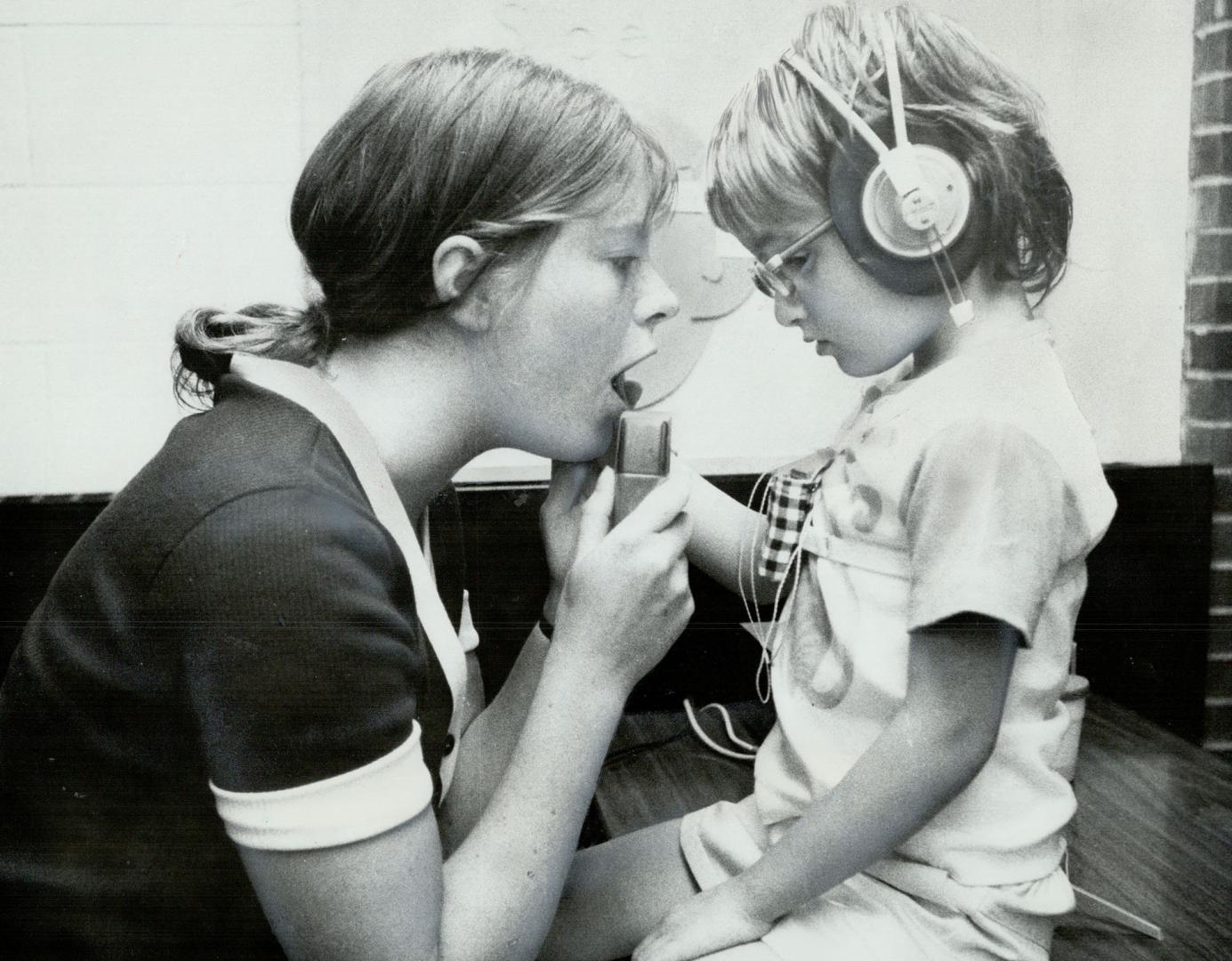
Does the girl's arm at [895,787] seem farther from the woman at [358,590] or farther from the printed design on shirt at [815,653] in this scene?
the woman at [358,590]

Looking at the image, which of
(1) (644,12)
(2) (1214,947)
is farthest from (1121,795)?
(1) (644,12)

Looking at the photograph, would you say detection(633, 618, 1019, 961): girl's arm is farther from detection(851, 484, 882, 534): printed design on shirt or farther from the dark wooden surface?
the dark wooden surface

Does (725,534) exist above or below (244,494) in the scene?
below

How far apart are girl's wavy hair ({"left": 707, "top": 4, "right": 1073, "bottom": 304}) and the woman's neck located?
274 millimetres

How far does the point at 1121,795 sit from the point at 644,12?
93cm

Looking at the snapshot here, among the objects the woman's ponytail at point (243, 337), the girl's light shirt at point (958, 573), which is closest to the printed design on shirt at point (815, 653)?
the girl's light shirt at point (958, 573)

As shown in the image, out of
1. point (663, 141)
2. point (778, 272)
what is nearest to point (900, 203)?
point (778, 272)

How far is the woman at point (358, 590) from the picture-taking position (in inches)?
25.2

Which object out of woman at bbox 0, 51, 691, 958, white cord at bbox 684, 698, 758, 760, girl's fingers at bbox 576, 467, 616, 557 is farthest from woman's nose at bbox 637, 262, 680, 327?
white cord at bbox 684, 698, 758, 760

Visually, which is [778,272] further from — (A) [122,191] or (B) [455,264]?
(A) [122,191]

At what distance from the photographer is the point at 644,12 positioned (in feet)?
2.73

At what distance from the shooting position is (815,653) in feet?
2.79

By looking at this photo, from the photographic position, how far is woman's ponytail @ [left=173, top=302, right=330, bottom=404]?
81cm

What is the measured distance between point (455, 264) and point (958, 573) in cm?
43
